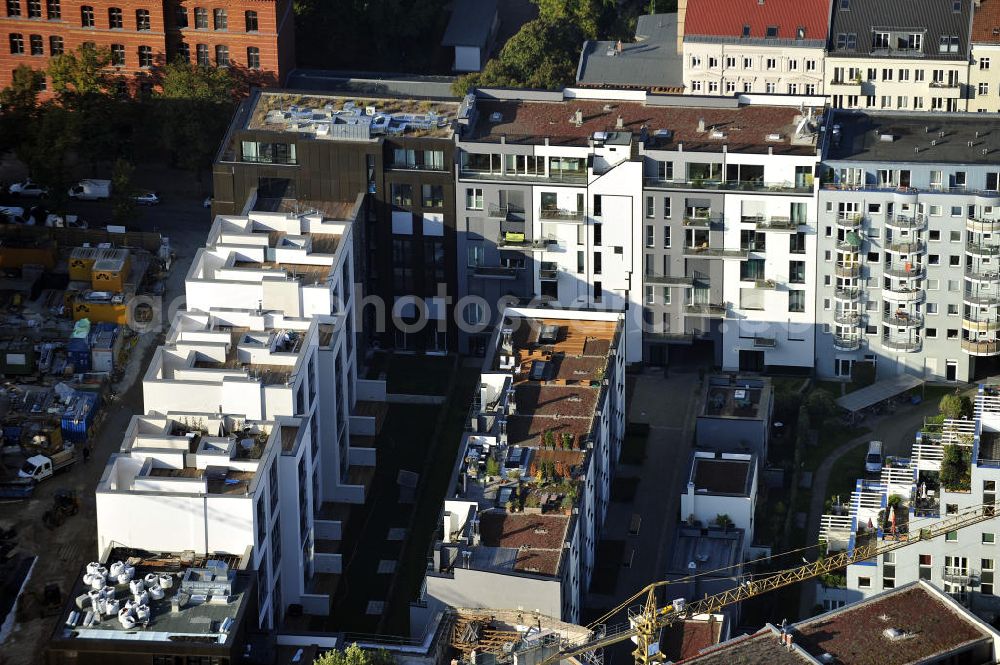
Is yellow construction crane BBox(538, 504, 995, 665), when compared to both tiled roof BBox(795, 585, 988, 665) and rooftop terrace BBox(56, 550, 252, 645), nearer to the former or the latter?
tiled roof BBox(795, 585, 988, 665)

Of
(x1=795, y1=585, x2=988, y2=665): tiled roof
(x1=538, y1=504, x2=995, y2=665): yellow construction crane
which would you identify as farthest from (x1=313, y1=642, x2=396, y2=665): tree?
(x1=795, y1=585, x2=988, y2=665): tiled roof

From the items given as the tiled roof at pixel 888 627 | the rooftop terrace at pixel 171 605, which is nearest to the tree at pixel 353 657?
the rooftop terrace at pixel 171 605

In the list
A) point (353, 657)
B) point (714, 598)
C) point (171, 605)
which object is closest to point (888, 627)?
point (714, 598)

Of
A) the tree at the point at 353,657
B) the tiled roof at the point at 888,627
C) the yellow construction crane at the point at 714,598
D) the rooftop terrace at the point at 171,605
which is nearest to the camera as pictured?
the tree at the point at 353,657

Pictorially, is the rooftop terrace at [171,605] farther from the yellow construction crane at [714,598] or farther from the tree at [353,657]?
the yellow construction crane at [714,598]

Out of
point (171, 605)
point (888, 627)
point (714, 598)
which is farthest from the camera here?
point (714, 598)

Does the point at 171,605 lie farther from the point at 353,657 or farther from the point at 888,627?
the point at 888,627
